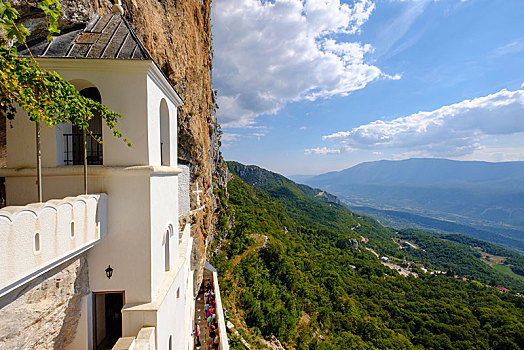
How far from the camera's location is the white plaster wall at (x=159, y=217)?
4.84 meters

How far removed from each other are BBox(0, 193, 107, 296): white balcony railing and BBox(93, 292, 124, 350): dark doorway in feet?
6.79

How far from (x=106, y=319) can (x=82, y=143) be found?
4.37 metres

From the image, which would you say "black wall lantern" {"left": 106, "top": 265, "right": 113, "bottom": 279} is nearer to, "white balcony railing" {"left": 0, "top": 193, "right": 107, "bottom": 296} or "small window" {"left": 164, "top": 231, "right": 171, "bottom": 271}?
"white balcony railing" {"left": 0, "top": 193, "right": 107, "bottom": 296}

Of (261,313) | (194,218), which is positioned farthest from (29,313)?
(261,313)

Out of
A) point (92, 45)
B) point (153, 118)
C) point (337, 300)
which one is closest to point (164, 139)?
point (153, 118)

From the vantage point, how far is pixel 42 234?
3168 mm

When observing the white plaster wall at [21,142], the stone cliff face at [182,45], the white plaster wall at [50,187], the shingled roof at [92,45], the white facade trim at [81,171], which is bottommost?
the white plaster wall at [50,187]

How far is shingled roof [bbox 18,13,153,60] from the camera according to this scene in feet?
Answer: 14.9

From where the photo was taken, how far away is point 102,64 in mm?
4574

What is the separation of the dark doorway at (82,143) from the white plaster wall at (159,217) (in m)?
1.68

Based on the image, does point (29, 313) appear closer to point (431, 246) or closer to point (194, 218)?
point (194, 218)

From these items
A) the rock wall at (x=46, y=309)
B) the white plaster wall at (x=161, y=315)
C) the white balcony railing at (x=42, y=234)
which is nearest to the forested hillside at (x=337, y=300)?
the white plaster wall at (x=161, y=315)

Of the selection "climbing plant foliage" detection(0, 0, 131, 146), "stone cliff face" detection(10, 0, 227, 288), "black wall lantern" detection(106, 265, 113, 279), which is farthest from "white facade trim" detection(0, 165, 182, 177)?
"stone cliff face" detection(10, 0, 227, 288)

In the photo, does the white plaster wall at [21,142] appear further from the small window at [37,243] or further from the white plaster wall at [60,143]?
the small window at [37,243]
